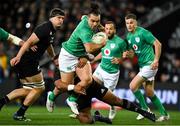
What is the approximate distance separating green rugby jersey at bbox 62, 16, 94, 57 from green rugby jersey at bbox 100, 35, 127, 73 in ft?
4.96

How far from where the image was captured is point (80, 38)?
44.7 ft

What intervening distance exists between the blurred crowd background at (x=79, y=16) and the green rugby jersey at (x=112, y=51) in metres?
7.38

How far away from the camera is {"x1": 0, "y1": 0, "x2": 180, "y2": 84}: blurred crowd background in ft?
78.5

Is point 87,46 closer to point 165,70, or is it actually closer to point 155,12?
point 165,70

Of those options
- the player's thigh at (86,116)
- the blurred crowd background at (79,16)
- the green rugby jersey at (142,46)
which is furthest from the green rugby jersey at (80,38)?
the blurred crowd background at (79,16)

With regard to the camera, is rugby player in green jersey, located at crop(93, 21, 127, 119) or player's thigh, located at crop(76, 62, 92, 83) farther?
A: rugby player in green jersey, located at crop(93, 21, 127, 119)

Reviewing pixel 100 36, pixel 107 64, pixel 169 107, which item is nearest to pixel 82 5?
pixel 169 107

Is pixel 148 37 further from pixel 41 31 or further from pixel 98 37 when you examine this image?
pixel 41 31

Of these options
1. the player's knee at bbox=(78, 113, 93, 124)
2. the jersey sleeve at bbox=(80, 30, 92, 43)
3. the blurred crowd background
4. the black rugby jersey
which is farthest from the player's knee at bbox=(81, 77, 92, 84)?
the blurred crowd background

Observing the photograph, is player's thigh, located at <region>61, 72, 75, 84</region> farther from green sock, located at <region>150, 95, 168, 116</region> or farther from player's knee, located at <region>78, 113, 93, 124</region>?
green sock, located at <region>150, 95, 168, 116</region>

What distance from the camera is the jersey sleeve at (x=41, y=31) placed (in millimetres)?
13898

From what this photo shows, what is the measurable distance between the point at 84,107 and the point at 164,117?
2.56m

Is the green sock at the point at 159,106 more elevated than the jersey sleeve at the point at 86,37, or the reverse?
the jersey sleeve at the point at 86,37

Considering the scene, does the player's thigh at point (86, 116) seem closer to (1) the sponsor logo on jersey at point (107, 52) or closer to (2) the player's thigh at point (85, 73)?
(2) the player's thigh at point (85, 73)
